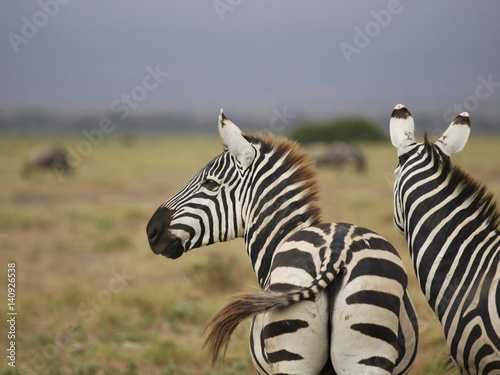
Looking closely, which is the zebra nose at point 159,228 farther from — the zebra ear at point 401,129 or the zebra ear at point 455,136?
the zebra ear at point 455,136

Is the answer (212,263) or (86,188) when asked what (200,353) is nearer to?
(212,263)

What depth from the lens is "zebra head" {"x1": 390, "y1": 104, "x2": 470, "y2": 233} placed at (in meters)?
3.28

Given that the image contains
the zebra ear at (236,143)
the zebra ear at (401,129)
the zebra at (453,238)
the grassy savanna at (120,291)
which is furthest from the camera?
the grassy savanna at (120,291)

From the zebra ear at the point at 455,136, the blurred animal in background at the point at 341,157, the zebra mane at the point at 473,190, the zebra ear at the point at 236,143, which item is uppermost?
the blurred animal in background at the point at 341,157

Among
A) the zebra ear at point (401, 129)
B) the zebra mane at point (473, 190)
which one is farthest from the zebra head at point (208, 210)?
the zebra mane at point (473, 190)

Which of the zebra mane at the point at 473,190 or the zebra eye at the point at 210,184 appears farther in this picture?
the zebra eye at the point at 210,184

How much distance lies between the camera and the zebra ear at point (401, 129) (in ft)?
11.1

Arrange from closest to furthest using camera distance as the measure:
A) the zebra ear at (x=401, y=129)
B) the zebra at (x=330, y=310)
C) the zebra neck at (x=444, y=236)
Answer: the zebra at (x=330, y=310) < the zebra neck at (x=444, y=236) < the zebra ear at (x=401, y=129)

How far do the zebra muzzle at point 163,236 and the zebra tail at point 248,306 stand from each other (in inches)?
36.2

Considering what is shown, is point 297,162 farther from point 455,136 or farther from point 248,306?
point 248,306

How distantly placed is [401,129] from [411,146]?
0.40ft

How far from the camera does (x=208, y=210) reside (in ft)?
12.0

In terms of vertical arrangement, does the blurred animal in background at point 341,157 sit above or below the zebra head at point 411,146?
above

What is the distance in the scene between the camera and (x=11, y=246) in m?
12.1
